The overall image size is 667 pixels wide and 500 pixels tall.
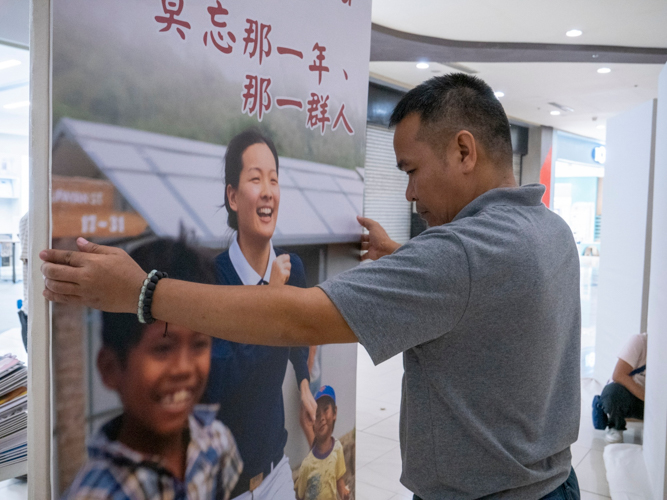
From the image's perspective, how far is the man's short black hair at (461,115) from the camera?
42.4 inches

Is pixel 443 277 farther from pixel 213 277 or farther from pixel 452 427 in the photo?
pixel 213 277

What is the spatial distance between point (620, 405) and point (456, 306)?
3.29 meters

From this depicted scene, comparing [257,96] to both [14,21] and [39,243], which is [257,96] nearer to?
[39,243]

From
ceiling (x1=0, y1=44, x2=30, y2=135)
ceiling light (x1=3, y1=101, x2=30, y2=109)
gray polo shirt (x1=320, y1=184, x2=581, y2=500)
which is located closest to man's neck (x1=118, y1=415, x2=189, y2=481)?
gray polo shirt (x1=320, y1=184, x2=581, y2=500)

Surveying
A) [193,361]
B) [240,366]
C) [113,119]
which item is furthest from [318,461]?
[113,119]

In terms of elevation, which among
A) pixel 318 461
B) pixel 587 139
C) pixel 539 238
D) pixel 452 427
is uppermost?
pixel 587 139

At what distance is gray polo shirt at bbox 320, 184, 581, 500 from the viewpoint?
847 mm

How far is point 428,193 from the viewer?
3.65ft

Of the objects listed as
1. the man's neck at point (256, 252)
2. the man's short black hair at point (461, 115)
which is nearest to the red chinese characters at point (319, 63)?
the man's short black hair at point (461, 115)

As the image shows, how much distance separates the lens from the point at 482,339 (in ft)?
3.04

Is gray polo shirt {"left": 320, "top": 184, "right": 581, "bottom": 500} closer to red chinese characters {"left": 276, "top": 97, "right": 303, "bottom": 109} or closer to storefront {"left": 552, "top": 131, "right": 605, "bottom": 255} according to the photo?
red chinese characters {"left": 276, "top": 97, "right": 303, "bottom": 109}

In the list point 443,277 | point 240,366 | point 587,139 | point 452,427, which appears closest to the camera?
point 443,277

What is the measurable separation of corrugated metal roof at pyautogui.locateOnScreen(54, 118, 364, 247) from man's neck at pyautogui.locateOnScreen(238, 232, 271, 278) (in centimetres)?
4

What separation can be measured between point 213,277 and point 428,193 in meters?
0.49
